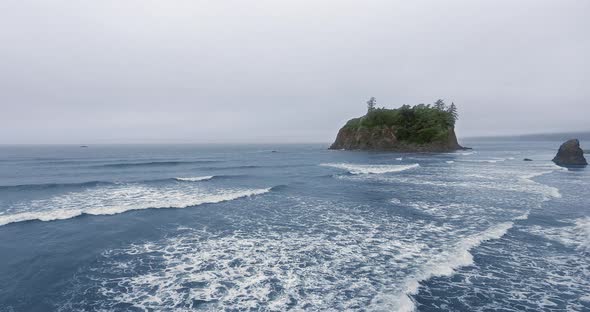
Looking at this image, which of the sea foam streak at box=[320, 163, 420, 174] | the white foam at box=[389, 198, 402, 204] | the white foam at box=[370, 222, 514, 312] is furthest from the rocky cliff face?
the white foam at box=[370, 222, 514, 312]

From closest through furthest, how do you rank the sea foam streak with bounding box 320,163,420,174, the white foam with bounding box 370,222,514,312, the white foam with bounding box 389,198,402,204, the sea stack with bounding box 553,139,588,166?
1. the white foam with bounding box 370,222,514,312
2. the white foam with bounding box 389,198,402,204
3. the sea foam streak with bounding box 320,163,420,174
4. the sea stack with bounding box 553,139,588,166

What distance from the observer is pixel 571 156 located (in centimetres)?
5584

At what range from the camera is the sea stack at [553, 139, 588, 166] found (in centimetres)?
5522

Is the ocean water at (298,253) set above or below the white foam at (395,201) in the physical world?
below

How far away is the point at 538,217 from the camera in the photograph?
18.2 m

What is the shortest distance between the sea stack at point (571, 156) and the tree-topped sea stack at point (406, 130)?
4053 cm

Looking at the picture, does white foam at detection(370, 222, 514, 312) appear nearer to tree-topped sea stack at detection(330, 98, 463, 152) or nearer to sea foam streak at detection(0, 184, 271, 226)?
sea foam streak at detection(0, 184, 271, 226)

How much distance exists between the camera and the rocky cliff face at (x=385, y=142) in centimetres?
9919

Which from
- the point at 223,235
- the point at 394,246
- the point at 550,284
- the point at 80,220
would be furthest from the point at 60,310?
the point at 550,284

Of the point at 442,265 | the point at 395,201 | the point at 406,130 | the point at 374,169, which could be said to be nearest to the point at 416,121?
the point at 406,130

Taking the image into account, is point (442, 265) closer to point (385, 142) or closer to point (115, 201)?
point (115, 201)

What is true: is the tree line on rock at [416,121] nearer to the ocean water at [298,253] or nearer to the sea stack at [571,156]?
the sea stack at [571,156]

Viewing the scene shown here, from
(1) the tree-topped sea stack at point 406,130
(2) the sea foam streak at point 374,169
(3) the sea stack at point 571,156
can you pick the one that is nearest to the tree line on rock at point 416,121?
(1) the tree-topped sea stack at point 406,130

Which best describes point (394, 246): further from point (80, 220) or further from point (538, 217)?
point (80, 220)
